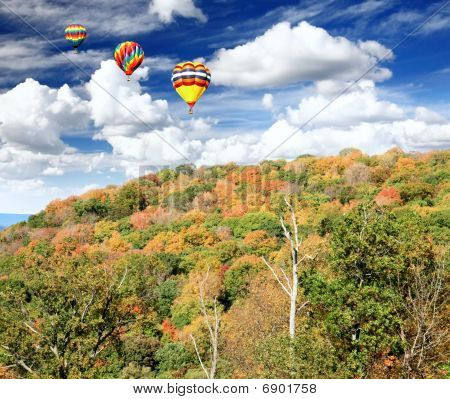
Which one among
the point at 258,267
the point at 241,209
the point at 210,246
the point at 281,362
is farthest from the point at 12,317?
the point at 241,209

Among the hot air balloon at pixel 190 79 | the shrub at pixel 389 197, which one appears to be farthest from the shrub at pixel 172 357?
the shrub at pixel 389 197

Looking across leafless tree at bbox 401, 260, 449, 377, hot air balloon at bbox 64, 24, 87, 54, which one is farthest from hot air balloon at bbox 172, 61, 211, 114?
leafless tree at bbox 401, 260, 449, 377

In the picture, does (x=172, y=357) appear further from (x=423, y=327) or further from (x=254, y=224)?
(x=254, y=224)

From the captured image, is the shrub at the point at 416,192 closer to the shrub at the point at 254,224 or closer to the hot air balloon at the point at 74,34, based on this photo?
the shrub at the point at 254,224

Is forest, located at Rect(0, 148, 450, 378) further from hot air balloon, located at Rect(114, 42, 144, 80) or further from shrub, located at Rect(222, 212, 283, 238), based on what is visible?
hot air balloon, located at Rect(114, 42, 144, 80)

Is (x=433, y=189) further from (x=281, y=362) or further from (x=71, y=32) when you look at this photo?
(x=281, y=362)
